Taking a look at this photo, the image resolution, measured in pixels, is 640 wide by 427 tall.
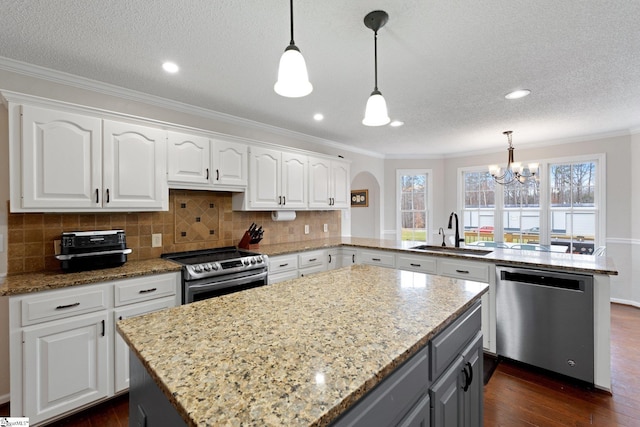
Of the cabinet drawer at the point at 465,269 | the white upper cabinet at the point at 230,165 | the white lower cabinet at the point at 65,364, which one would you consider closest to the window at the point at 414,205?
the cabinet drawer at the point at 465,269

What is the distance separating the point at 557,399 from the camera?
83.7 inches

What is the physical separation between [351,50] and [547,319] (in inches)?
101

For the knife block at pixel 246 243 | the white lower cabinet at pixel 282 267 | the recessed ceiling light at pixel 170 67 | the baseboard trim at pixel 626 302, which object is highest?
the recessed ceiling light at pixel 170 67

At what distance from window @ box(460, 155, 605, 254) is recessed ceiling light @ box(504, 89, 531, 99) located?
2171 mm

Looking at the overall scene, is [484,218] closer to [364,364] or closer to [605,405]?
[605,405]

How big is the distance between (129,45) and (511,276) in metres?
3.39

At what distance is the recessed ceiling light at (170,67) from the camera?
2.15 m

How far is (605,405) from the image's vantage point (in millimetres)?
2041

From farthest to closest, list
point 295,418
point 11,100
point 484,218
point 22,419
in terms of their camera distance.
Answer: point 484,218 → point 11,100 → point 22,419 → point 295,418

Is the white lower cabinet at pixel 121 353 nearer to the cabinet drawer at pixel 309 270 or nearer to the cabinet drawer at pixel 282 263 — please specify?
the cabinet drawer at pixel 282 263

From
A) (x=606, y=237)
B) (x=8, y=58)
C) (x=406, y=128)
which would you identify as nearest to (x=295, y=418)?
(x=8, y=58)

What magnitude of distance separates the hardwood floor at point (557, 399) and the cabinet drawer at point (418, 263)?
1.01 metres

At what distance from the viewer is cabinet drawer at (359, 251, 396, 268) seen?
11.0ft

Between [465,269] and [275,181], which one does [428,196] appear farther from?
[275,181]
